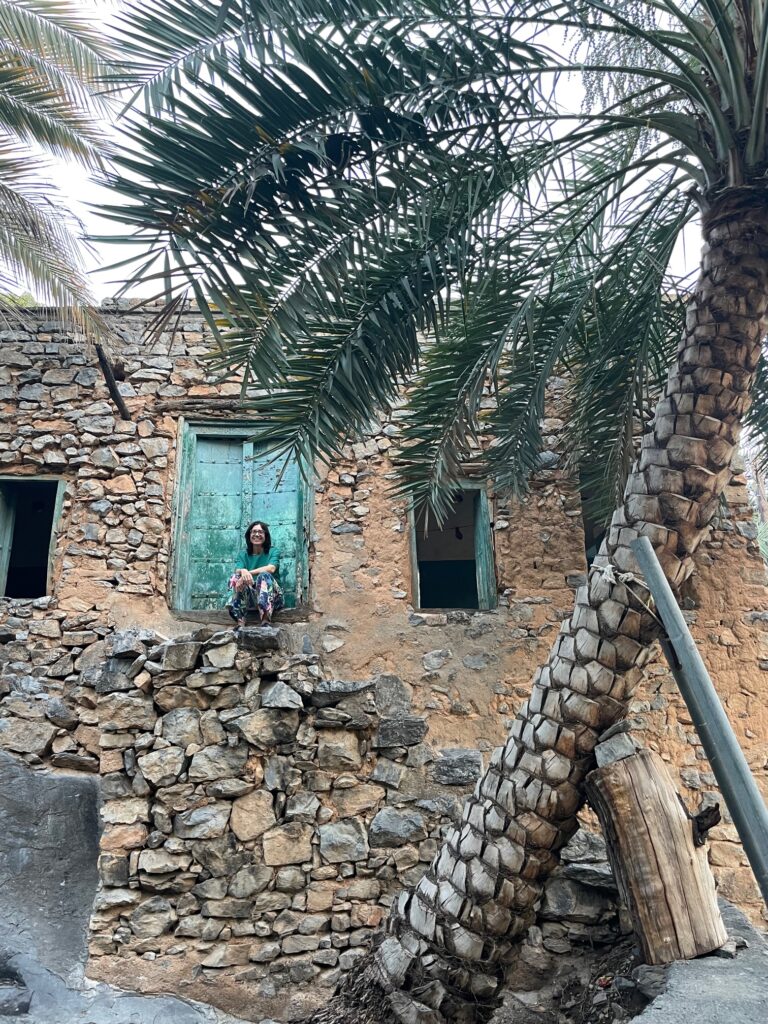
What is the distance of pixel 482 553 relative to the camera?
705cm

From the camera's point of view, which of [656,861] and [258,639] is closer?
[656,861]

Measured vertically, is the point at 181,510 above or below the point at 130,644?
above

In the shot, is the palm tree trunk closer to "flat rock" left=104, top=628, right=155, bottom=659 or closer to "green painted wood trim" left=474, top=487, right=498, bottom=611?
"flat rock" left=104, top=628, right=155, bottom=659

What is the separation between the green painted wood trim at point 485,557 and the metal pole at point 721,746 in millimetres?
3421

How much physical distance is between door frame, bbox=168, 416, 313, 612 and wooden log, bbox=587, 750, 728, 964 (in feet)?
11.3

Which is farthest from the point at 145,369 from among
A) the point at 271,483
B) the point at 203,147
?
the point at 203,147

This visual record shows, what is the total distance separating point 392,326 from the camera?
15.1 feet

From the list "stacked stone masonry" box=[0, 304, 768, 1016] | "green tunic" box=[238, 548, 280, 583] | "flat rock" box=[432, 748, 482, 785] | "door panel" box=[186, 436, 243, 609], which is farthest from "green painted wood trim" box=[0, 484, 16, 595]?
"flat rock" box=[432, 748, 482, 785]

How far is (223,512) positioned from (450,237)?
11.8ft

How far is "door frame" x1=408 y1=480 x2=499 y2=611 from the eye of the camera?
22.2ft

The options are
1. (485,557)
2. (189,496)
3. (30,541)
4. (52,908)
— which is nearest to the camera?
(52,908)

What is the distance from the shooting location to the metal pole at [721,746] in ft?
9.55

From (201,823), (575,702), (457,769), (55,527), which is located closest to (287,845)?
(201,823)

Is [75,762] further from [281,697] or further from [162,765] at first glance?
[281,697]
